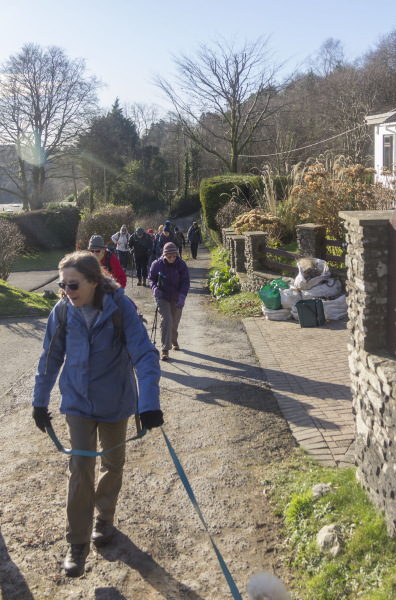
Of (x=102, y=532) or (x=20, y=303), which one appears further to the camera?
(x=20, y=303)

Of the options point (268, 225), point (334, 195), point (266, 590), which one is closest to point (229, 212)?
point (268, 225)

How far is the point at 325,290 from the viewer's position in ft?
34.3

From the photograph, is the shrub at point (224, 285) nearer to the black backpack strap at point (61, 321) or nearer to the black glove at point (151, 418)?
the black backpack strap at point (61, 321)

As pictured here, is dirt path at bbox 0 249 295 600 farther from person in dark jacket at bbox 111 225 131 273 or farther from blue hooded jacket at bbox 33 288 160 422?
person in dark jacket at bbox 111 225 131 273

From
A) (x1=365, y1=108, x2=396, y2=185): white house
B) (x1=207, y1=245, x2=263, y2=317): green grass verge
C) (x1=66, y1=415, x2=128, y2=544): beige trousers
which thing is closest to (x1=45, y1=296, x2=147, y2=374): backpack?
(x1=66, y1=415, x2=128, y2=544): beige trousers

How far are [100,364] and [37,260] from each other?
26.6 m

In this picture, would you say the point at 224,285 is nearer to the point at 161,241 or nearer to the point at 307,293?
the point at 161,241

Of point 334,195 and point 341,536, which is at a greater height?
point 334,195

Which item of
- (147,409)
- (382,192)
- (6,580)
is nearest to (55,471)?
(6,580)

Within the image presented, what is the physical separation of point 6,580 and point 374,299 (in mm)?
2929

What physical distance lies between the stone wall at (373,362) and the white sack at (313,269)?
21.3 ft

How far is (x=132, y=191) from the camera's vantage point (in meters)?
38.1

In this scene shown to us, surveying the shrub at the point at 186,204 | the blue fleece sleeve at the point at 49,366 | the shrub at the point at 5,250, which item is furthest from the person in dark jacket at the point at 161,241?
the shrub at the point at 186,204

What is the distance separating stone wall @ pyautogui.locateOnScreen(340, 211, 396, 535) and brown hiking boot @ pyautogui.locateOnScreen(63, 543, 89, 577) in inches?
73.0
